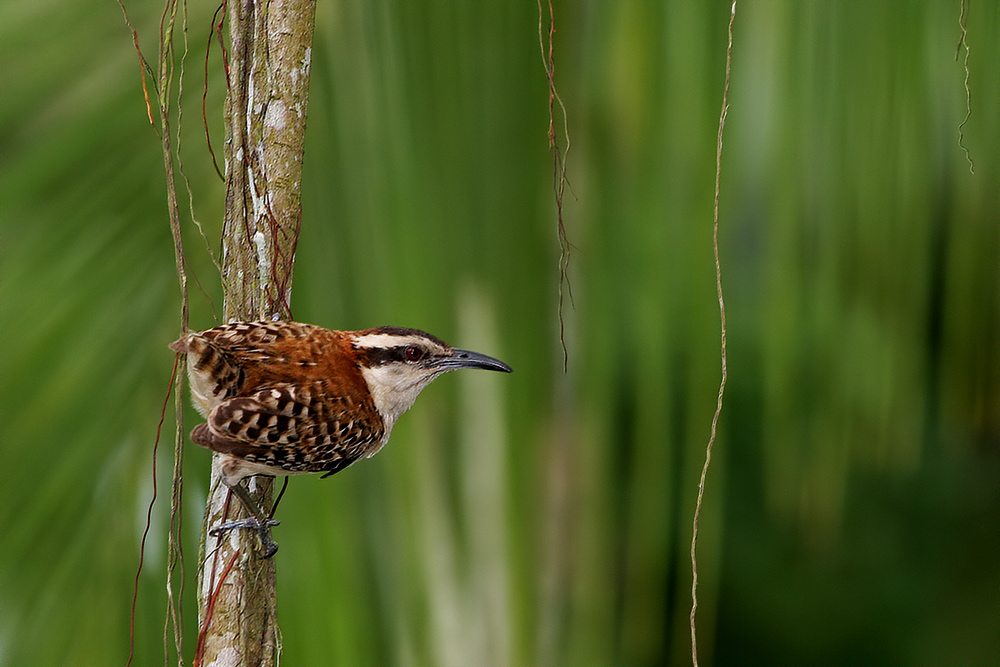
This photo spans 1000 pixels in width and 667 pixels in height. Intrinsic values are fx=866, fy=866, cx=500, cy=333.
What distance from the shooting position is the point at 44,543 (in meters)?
1.67

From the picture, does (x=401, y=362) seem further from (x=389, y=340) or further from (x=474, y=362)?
(x=474, y=362)

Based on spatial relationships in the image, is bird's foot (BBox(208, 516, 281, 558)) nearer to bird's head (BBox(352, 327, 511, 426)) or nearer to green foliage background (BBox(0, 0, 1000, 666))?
green foliage background (BBox(0, 0, 1000, 666))

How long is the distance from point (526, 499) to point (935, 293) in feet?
2.68

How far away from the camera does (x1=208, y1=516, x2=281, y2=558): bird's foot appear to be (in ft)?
4.78

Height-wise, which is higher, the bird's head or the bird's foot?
the bird's head

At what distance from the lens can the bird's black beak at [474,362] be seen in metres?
1.51

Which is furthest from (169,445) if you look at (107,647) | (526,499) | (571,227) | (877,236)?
(877,236)

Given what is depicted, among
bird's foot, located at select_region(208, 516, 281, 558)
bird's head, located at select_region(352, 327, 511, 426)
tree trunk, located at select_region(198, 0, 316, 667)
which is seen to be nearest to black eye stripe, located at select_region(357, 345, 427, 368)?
bird's head, located at select_region(352, 327, 511, 426)

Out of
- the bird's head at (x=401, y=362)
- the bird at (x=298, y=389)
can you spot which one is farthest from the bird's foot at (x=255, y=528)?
the bird's head at (x=401, y=362)

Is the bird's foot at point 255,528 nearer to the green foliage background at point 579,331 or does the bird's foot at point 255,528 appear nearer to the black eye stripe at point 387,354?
the green foliage background at point 579,331

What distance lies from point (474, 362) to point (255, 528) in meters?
0.47

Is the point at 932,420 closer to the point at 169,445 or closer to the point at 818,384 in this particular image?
the point at 818,384

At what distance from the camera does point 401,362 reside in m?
1.66

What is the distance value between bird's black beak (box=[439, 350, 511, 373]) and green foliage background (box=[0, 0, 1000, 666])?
0.12ft
